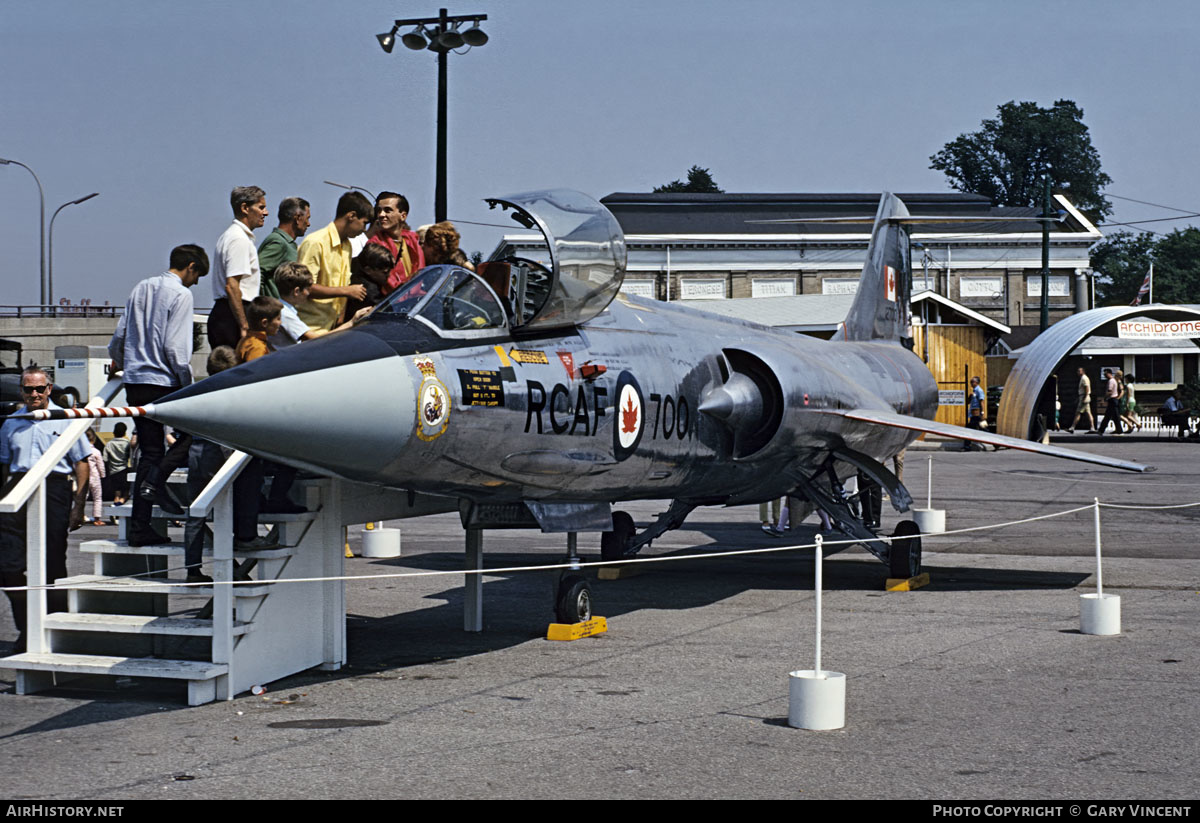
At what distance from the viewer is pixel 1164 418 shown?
4550cm

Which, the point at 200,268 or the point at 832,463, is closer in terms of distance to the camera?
the point at 200,268

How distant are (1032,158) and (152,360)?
116 m

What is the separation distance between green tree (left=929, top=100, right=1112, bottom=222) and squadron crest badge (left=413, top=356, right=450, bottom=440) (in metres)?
113

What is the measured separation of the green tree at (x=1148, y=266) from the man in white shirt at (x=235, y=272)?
108m

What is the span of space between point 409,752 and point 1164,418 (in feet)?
147

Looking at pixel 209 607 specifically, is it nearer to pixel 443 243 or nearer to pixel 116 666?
pixel 116 666

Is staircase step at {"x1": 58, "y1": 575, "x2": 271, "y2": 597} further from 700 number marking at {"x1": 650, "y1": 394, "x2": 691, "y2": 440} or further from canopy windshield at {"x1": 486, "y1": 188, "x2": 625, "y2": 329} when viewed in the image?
700 number marking at {"x1": 650, "y1": 394, "x2": 691, "y2": 440}

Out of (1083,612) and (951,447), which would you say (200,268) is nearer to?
(1083,612)

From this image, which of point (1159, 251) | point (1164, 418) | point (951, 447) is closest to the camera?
point (951, 447)

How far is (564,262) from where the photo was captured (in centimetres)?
852

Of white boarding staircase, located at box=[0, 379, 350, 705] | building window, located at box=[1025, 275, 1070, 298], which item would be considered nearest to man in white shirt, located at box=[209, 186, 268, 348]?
white boarding staircase, located at box=[0, 379, 350, 705]

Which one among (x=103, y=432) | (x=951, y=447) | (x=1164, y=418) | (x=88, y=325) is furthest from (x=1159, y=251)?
(x=103, y=432)

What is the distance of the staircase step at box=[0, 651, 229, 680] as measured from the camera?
715 cm

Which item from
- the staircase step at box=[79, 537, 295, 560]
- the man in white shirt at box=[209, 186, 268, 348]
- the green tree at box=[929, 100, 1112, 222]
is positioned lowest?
the staircase step at box=[79, 537, 295, 560]
